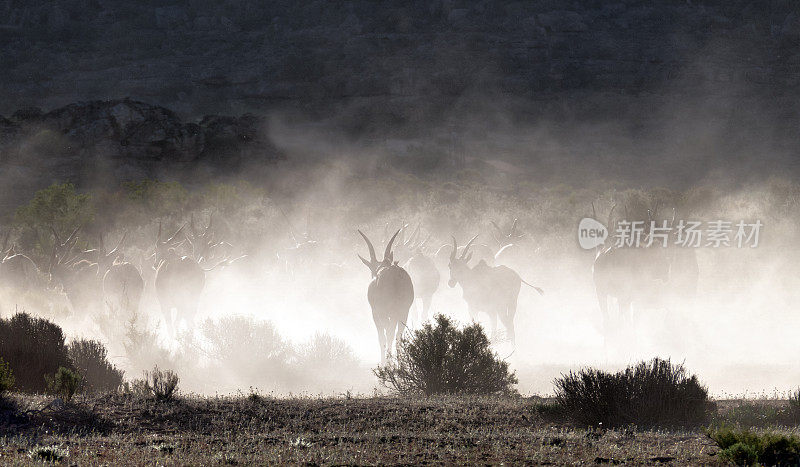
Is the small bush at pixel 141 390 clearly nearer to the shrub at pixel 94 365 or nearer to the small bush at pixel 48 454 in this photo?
the shrub at pixel 94 365

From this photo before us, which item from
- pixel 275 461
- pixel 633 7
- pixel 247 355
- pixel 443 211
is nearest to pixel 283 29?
pixel 633 7

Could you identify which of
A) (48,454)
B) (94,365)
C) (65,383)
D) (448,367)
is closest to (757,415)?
(448,367)

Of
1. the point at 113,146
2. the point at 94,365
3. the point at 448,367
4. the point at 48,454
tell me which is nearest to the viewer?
the point at 48,454

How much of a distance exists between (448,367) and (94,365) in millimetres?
6030

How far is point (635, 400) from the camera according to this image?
973cm

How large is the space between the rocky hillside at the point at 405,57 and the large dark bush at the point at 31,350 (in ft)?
303

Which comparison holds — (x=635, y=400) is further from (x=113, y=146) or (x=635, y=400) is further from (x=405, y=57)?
(x=405, y=57)

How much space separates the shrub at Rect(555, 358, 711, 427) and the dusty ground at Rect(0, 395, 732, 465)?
0.48m

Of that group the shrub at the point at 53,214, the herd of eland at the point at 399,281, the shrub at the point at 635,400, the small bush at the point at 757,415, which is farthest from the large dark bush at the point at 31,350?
the shrub at the point at 53,214

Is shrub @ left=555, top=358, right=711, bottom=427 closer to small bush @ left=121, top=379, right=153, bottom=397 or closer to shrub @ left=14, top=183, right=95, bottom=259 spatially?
small bush @ left=121, top=379, right=153, bottom=397

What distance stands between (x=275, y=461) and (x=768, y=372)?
45.6 ft

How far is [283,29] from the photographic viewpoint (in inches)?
4781

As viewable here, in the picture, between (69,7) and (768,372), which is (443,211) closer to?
(768,372)

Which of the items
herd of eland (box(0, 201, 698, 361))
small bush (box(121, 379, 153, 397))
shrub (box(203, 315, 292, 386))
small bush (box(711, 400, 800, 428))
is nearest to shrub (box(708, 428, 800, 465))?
small bush (box(711, 400, 800, 428))
